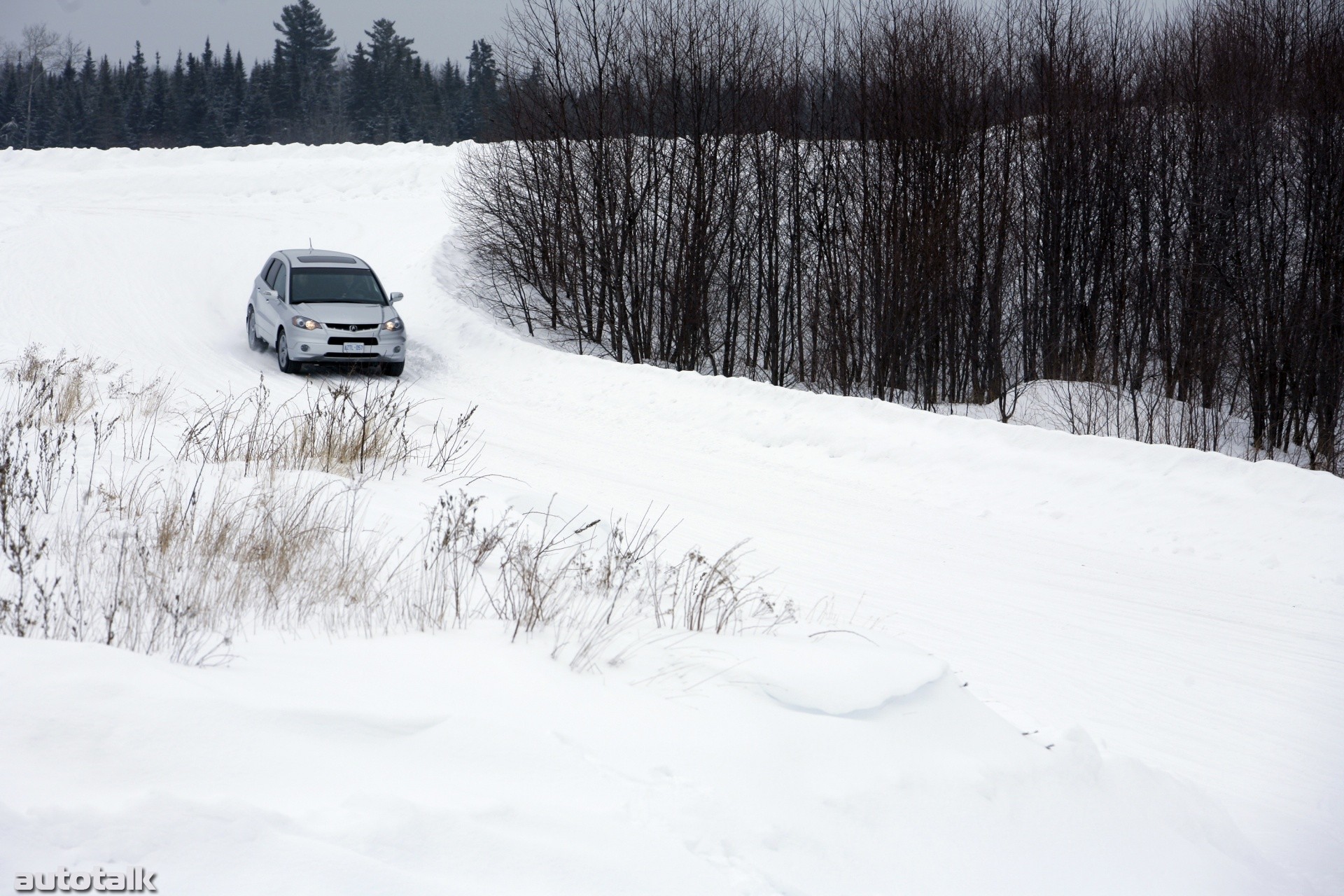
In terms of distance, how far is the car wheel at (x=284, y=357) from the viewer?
53.8 feet

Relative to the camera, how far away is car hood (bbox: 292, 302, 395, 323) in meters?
16.5

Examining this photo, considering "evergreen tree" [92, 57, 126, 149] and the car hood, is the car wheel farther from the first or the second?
"evergreen tree" [92, 57, 126, 149]

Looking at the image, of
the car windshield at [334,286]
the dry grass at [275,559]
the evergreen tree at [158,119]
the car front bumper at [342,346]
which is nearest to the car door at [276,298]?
the car windshield at [334,286]

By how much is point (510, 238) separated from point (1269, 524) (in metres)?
22.6

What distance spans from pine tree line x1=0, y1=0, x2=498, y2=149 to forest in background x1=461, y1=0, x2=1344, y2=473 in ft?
212

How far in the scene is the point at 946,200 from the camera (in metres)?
22.8

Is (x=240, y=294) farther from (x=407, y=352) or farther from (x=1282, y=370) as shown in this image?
(x=1282, y=370)

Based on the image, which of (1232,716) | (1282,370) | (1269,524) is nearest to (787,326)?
(1282,370)

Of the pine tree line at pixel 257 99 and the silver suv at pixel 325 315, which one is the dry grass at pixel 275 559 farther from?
the pine tree line at pixel 257 99

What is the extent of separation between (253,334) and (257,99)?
83.1 meters

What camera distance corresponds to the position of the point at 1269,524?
8.58 m

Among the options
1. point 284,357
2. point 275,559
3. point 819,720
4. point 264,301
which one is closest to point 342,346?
point 284,357

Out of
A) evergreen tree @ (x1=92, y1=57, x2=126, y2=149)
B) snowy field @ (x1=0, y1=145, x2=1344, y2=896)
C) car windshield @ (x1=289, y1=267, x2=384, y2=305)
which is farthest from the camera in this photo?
evergreen tree @ (x1=92, y1=57, x2=126, y2=149)

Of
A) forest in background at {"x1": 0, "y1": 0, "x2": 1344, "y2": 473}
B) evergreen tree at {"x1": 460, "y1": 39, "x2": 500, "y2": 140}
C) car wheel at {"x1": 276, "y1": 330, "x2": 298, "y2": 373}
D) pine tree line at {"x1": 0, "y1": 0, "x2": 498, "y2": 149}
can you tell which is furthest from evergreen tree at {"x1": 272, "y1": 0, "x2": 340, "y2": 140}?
car wheel at {"x1": 276, "y1": 330, "x2": 298, "y2": 373}
